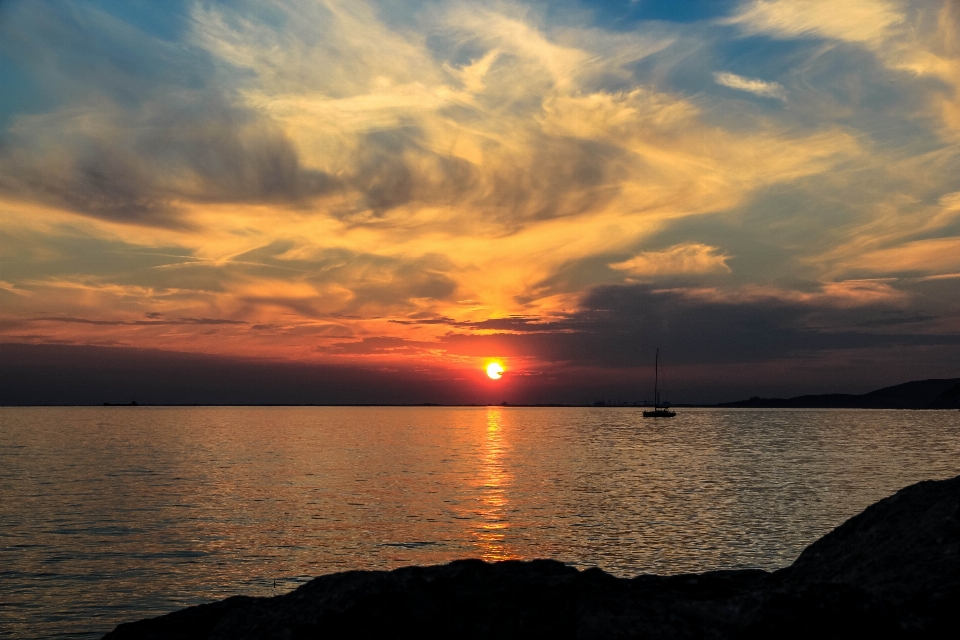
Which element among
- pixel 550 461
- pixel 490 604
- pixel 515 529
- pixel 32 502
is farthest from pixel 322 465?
pixel 490 604

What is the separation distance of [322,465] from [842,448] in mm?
64734

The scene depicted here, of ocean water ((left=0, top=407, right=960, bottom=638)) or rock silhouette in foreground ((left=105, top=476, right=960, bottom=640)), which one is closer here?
rock silhouette in foreground ((left=105, top=476, right=960, bottom=640))

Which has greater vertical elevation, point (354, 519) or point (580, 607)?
point (580, 607)

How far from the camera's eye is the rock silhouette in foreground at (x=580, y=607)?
6.54 meters

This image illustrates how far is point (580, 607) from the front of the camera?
6.81m

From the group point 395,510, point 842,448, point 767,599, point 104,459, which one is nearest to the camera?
point 767,599

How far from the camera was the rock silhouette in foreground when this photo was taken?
21.5 ft

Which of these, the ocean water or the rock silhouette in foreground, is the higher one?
the rock silhouette in foreground

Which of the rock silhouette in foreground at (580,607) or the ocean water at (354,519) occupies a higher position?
the rock silhouette in foreground at (580,607)

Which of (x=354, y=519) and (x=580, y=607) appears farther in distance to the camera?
(x=354, y=519)

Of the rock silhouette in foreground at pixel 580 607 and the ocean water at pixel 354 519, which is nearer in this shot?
the rock silhouette in foreground at pixel 580 607

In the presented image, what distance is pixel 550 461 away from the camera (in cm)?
7375

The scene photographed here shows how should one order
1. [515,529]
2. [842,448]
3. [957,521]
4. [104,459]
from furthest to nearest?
[842,448], [104,459], [515,529], [957,521]

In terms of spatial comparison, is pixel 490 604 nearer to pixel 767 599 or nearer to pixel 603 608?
pixel 603 608
